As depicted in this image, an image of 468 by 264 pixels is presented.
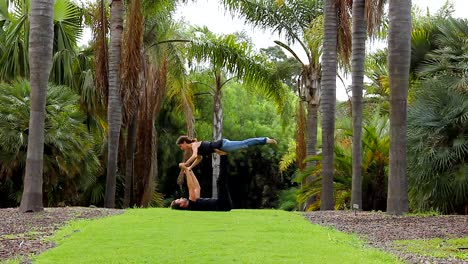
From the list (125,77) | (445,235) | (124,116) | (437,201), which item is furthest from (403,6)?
(124,116)

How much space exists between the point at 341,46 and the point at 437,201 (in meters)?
5.91

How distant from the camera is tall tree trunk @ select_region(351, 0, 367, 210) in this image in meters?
16.9

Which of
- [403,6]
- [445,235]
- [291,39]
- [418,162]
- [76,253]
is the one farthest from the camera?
[291,39]

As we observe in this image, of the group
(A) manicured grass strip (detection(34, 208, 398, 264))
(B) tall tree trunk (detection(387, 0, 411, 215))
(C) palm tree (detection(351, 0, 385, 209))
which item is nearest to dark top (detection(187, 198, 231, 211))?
(A) manicured grass strip (detection(34, 208, 398, 264))

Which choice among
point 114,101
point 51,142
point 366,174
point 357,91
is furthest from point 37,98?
point 366,174

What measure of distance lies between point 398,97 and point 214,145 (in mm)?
3564

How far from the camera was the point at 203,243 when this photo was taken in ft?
28.2

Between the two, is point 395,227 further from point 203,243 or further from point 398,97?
point 203,243

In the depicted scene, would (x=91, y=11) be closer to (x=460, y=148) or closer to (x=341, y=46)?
(x=341, y=46)

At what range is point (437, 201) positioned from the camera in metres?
15.6

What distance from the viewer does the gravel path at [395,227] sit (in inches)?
356

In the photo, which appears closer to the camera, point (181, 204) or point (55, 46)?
point (181, 204)

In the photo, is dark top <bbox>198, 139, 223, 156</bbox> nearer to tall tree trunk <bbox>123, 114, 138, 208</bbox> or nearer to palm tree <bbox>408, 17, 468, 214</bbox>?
palm tree <bbox>408, 17, 468, 214</bbox>

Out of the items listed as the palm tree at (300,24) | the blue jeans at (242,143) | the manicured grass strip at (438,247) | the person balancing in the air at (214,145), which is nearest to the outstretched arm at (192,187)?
the person balancing in the air at (214,145)
